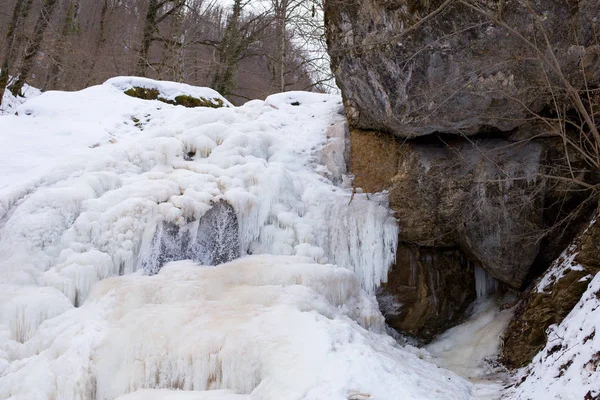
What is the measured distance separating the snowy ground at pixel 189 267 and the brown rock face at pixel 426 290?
0.34 metres

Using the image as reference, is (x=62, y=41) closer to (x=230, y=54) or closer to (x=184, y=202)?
(x=230, y=54)

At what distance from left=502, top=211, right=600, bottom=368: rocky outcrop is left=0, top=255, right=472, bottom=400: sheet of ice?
0.91 m

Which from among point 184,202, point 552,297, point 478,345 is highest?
point 184,202

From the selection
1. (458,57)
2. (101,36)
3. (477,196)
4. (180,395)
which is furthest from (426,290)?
(101,36)

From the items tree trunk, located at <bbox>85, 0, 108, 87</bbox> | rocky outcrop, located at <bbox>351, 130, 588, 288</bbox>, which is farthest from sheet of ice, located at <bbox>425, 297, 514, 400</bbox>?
tree trunk, located at <bbox>85, 0, 108, 87</bbox>

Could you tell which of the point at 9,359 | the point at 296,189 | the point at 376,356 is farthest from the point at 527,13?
the point at 9,359

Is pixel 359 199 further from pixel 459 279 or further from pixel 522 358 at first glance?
pixel 522 358

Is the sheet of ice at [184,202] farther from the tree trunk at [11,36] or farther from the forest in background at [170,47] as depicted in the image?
the forest in background at [170,47]

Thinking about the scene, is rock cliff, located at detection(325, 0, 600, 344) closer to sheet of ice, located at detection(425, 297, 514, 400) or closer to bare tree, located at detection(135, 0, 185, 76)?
sheet of ice, located at detection(425, 297, 514, 400)

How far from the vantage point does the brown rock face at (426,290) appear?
595cm

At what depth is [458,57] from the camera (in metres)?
5.14

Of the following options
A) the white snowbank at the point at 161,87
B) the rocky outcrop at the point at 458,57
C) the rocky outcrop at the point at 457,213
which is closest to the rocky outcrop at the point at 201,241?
the rocky outcrop at the point at 457,213

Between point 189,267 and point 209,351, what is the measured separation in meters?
1.31

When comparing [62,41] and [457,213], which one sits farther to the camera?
[62,41]
